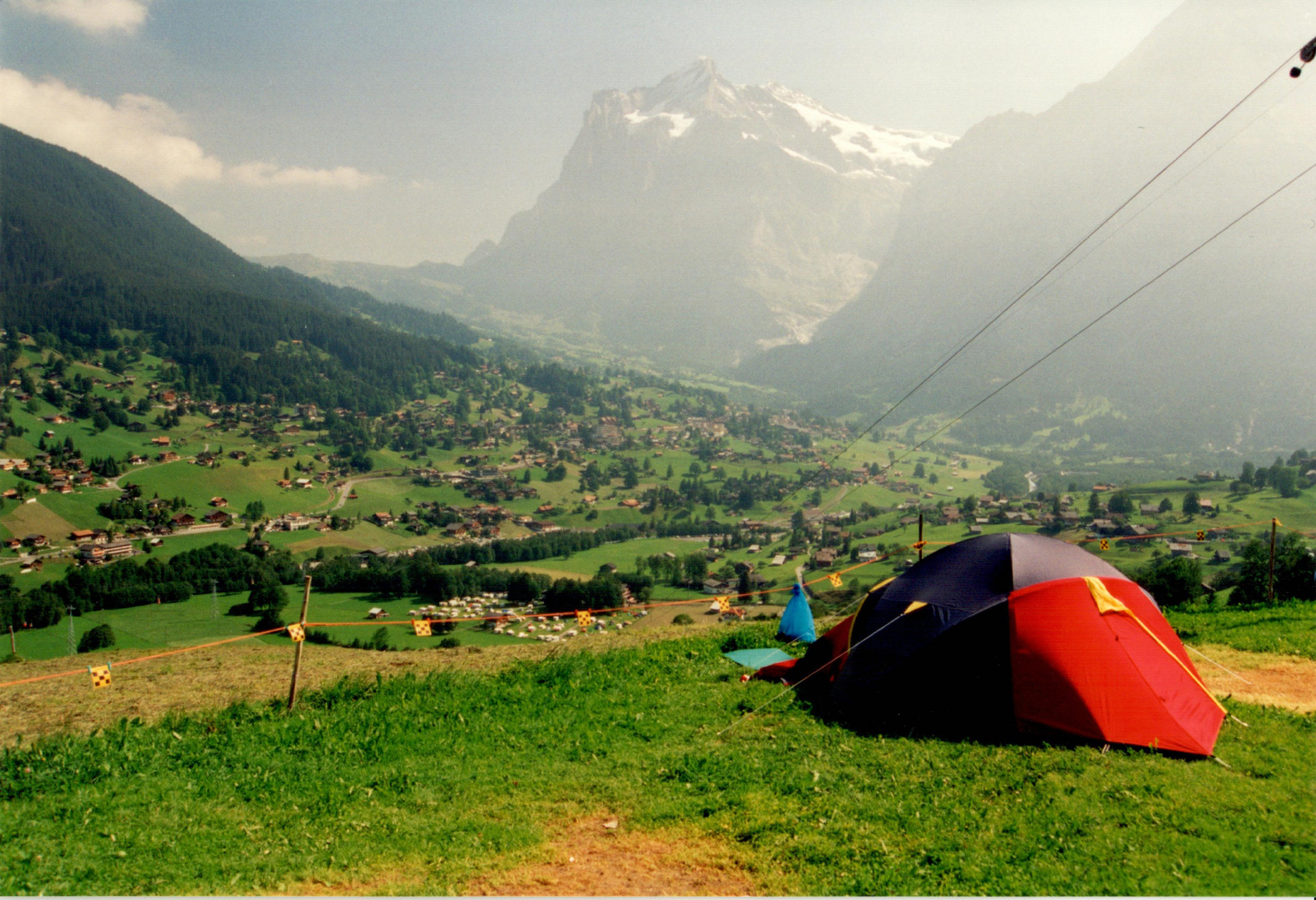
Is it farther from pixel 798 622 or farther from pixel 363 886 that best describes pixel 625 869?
pixel 798 622

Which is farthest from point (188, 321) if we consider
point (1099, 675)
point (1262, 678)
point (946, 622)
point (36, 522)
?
point (1262, 678)

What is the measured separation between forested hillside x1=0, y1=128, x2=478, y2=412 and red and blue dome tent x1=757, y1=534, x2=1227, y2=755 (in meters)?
144

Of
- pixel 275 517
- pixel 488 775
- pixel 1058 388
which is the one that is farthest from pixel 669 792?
pixel 1058 388

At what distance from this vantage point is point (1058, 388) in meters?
194

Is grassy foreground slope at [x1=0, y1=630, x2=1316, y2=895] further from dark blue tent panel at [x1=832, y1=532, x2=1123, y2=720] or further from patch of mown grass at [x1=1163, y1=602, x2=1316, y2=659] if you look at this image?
patch of mown grass at [x1=1163, y1=602, x2=1316, y2=659]

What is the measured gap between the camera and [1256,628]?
15109 mm

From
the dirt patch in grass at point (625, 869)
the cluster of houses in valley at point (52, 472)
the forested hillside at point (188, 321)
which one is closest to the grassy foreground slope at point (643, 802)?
the dirt patch in grass at point (625, 869)

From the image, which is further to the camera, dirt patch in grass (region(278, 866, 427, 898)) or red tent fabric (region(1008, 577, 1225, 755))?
red tent fabric (region(1008, 577, 1225, 755))

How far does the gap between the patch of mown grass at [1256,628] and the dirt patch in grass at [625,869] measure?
521 inches

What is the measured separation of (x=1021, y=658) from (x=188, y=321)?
177m

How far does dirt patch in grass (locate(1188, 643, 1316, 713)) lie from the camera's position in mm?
10812

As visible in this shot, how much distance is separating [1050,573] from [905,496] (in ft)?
311

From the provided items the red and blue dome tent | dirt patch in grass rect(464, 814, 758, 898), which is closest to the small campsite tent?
the red and blue dome tent

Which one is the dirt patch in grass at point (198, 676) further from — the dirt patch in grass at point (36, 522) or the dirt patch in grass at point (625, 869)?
the dirt patch in grass at point (36, 522)
